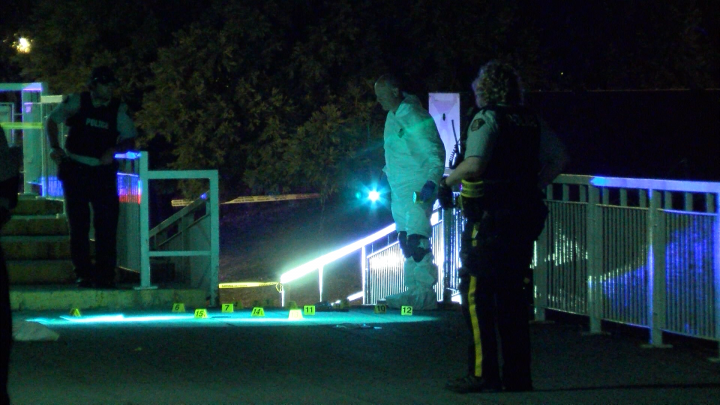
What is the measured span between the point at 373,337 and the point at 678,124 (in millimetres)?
4272

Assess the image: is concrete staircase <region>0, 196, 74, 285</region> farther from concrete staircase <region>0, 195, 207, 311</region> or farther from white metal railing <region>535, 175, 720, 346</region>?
white metal railing <region>535, 175, 720, 346</region>

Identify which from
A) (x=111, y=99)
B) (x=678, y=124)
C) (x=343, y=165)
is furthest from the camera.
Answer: (x=343, y=165)

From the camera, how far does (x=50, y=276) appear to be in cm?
1037

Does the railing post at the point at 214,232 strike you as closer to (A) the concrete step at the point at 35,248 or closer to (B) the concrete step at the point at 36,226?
(A) the concrete step at the point at 35,248

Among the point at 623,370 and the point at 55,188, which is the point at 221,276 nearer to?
the point at 55,188

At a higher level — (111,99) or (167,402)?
(111,99)

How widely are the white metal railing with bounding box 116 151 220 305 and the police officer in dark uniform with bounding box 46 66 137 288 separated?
0.24 metres

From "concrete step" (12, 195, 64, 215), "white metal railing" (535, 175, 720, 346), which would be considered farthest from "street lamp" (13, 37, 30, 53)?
"white metal railing" (535, 175, 720, 346)

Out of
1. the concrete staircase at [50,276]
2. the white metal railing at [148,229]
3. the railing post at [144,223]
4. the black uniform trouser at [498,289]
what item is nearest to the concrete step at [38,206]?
the concrete staircase at [50,276]

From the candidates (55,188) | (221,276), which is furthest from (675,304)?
(221,276)

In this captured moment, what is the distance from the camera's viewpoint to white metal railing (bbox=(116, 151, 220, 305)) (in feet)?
32.4

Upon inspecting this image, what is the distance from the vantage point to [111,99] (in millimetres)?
9836

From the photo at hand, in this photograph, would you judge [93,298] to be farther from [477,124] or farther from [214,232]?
[477,124]

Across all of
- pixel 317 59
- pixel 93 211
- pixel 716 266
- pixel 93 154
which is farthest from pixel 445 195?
pixel 317 59
